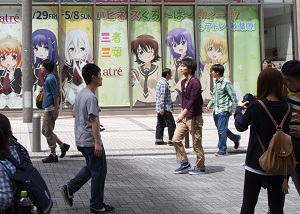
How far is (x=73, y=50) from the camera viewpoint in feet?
68.7

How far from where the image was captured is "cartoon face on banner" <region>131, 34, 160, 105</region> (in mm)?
21375

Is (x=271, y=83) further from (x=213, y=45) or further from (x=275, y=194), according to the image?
(x=213, y=45)

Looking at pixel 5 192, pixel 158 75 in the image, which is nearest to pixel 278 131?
pixel 5 192

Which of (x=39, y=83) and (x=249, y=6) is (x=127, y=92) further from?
(x=249, y=6)

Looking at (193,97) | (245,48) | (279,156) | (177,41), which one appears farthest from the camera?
(245,48)

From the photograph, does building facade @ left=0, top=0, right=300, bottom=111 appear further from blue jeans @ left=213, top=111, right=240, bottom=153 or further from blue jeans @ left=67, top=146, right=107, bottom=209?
blue jeans @ left=67, top=146, right=107, bottom=209

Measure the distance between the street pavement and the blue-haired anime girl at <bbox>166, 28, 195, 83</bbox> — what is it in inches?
259

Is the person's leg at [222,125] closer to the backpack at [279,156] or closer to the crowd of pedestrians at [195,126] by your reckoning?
the crowd of pedestrians at [195,126]

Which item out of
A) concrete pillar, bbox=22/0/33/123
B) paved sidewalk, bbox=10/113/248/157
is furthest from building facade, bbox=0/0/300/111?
concrete pillar, bbox=22/0/33/123

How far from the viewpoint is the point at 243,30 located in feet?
72.3

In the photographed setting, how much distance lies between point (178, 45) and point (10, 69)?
20.2 ft

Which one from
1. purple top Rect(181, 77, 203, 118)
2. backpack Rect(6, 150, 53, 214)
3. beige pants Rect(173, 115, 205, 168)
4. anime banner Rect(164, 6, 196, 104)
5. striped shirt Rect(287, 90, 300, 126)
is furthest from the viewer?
anime banner Rect(164, 6, 196, 104)

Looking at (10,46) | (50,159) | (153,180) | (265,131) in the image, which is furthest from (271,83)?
(10,46)

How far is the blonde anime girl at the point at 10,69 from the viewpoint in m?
20.6
